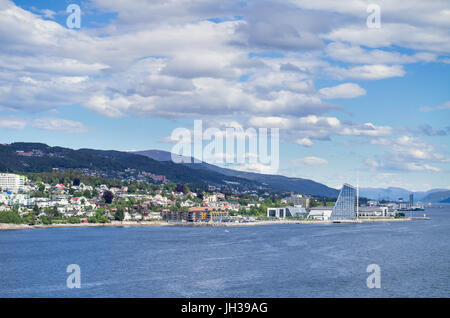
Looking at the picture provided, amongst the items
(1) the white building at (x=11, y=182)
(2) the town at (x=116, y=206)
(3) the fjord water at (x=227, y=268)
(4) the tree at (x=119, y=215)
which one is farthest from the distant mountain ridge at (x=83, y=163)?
(3) the fjord water at (x=227, y=268)

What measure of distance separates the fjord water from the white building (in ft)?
147

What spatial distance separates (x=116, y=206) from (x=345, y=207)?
91.6ft

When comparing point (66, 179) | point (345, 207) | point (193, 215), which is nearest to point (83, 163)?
point (66, 179)

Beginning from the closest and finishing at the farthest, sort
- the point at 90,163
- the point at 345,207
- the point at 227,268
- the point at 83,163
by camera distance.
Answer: the point at 227,268, the point at 345,207, the point at 83,163, the point at 90,163

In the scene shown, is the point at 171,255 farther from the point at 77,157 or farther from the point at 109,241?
the point at 77,157

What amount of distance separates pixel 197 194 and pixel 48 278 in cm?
7337

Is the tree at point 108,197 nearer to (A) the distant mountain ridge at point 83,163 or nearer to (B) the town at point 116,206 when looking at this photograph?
(B) the town at point 116,206

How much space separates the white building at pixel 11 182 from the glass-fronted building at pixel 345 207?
41.4 metres

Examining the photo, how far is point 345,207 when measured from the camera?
70062 mm

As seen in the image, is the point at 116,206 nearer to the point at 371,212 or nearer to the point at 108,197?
the point at 108,197

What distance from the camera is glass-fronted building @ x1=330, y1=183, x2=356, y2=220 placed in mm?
69188

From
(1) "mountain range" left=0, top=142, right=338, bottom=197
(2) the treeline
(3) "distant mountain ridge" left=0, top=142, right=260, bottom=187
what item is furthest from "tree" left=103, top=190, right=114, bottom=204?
(1) "mountain range" left=0, top=142, right=338, bottom=197

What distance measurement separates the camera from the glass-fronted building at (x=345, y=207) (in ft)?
227

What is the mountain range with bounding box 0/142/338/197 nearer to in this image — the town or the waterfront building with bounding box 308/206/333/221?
the town
